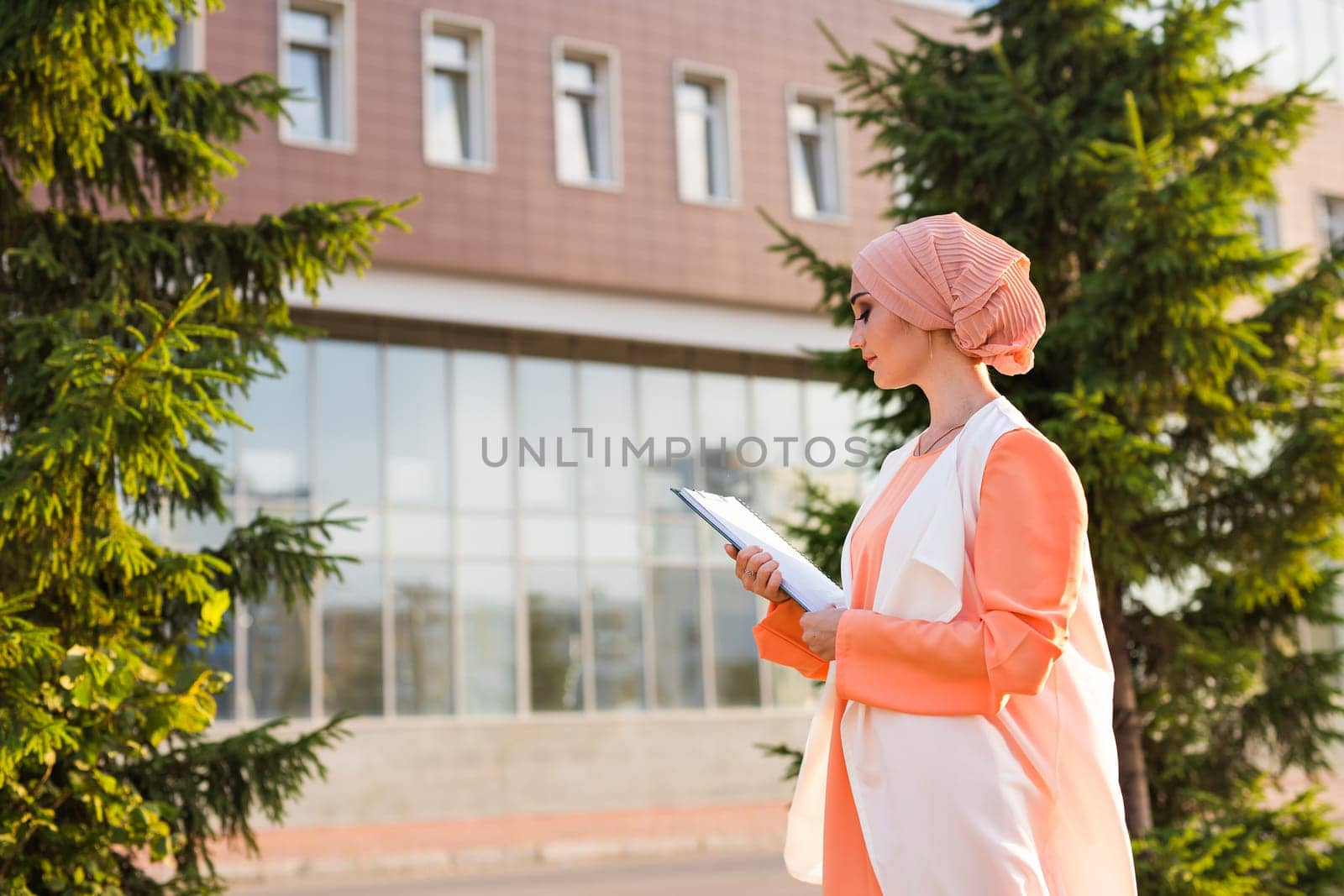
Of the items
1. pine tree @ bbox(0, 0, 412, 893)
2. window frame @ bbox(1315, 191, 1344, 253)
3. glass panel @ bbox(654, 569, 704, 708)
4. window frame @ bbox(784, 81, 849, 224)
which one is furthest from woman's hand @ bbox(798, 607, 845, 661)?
window frame @ bbox(1315, 191, 1344, 253)

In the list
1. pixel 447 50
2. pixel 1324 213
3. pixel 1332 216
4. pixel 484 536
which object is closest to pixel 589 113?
pixel 447 50

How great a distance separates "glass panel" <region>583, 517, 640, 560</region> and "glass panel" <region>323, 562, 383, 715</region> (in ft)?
Result: 10.6

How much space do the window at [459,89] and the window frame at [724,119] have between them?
9.70ft

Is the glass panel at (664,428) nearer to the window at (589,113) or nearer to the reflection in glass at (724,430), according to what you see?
the reflection in glass at (724,430)

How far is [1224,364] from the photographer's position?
681cm

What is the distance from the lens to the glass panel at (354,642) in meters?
19.7

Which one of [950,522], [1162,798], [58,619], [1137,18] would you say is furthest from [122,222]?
[1162,798]

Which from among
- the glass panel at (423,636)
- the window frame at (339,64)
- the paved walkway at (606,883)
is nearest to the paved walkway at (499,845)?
the paved walkway at (606,883)

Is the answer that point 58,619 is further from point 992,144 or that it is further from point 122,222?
point 992,144

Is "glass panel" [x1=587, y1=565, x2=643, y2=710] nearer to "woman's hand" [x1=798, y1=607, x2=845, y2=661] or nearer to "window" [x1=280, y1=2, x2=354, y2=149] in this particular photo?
"window" [x1=280, y1=2, x2=354, y2=149]

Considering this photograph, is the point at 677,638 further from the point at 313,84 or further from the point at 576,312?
the point at 313,84

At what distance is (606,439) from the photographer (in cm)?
2206

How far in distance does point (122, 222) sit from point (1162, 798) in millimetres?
5661

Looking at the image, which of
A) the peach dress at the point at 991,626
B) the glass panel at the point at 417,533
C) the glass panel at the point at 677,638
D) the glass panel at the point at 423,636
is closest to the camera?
the peach dress at the point at 991,626
